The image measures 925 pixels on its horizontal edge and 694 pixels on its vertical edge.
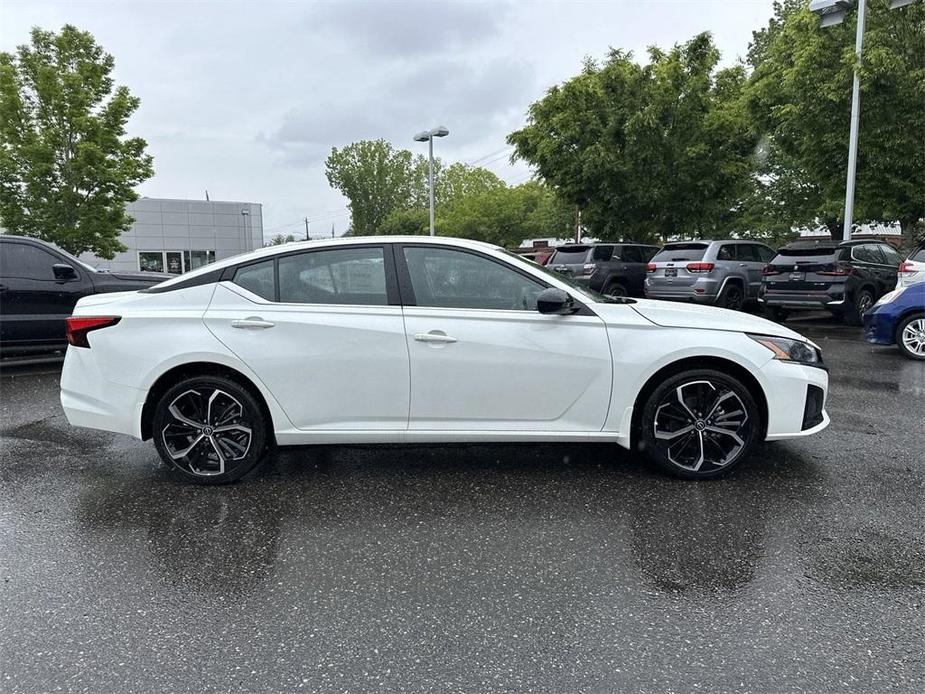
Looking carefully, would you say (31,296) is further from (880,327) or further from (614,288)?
(614,288)

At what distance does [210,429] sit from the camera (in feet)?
13.8

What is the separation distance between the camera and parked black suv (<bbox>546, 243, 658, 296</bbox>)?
1600cm

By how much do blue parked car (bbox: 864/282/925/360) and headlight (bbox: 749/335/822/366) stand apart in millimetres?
5566

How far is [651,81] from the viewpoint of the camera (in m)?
18.0

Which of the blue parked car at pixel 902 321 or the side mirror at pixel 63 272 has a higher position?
the side mirror at pixel 63 272

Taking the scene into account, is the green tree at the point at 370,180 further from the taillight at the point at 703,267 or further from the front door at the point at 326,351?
the front door at the point at 326,351

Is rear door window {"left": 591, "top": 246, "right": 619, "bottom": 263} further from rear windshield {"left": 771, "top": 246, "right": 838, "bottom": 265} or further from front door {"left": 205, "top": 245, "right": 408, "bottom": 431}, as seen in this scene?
front door {"left": 205, "top": 245, "right": 408, "bottom": 431}

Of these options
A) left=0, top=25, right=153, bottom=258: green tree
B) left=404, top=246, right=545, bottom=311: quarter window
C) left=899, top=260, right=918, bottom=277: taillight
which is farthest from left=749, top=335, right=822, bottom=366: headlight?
left=0, top=25, right=153, bottom=258: green tree

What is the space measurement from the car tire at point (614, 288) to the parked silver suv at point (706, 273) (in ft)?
6.47

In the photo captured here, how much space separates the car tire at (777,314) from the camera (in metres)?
13.6

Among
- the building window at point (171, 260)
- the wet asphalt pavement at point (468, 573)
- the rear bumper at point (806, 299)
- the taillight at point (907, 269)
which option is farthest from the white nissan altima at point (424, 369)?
the building window at point (171, 260)

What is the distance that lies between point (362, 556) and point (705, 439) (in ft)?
7.48

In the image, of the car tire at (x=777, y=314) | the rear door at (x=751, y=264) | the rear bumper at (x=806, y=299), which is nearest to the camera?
the rear bumper at (x=806, y=299)

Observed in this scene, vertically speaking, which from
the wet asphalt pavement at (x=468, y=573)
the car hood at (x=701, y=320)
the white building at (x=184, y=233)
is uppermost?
the white building at (x=184, y=233)
